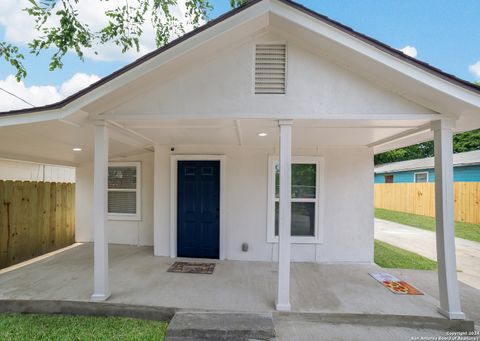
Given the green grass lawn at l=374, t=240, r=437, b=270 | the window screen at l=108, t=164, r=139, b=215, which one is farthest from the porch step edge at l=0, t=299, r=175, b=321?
the green grass lawn at l=374, t=240, r=437, b=270

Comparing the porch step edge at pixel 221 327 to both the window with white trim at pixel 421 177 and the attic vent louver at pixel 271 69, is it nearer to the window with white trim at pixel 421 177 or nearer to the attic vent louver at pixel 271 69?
the attic vent louver at pixel 271 69

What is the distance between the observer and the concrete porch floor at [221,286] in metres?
3.84

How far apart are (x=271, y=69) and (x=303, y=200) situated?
332 cm

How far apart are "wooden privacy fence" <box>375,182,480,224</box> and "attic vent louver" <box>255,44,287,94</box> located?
12607 mm

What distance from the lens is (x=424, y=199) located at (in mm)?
14828

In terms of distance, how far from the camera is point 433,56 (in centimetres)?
2159

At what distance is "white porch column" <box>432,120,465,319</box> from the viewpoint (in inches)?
141

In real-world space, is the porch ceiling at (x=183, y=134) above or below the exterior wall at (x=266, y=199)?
above

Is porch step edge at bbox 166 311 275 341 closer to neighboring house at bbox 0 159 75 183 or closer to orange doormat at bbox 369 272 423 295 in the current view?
orange doormat at bbox 369 272 423 295

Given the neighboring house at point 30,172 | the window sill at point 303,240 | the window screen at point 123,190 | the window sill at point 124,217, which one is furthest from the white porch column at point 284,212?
the neighboring house at point 30,172

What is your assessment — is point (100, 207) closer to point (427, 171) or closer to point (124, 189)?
point (124, 189)

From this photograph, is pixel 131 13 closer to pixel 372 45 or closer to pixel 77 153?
pixel 77 153

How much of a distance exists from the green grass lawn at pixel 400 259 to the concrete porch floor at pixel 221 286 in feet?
2.47

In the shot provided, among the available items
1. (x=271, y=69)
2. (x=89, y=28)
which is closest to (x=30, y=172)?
(x=89, y=28)
